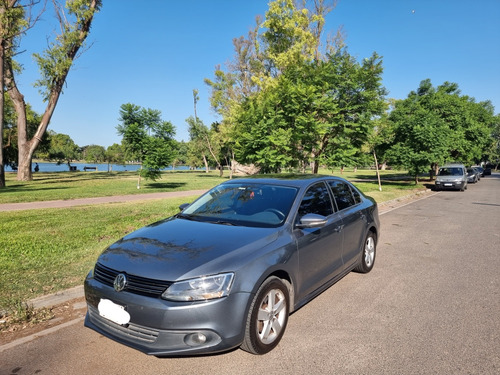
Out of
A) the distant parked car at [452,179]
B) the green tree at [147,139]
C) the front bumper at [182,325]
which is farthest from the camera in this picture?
the distant parked car at [452,179]

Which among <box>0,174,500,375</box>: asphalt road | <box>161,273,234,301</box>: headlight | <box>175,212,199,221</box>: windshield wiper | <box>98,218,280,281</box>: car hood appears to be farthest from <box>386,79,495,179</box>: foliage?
<box>161,273,234,301</box>: headlight

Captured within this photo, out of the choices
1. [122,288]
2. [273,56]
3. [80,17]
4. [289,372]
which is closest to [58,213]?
[122,288]

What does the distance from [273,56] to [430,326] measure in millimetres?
24371

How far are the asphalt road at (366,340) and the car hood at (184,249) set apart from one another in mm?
878

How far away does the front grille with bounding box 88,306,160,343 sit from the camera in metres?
2.56

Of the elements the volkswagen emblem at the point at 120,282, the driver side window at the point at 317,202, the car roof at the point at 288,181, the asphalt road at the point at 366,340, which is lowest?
the asphalt road at the point at 366,340

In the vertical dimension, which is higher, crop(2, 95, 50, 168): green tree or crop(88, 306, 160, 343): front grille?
crop(2, 95, 50, 168): green tree

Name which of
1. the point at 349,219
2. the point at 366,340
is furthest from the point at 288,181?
the point at 366,340

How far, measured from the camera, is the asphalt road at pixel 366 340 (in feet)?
9.14

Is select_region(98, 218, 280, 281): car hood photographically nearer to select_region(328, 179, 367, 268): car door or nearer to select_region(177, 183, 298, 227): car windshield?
select_region(177, 183, 298, 227): car windshield

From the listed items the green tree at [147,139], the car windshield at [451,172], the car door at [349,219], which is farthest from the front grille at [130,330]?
the car windshield at [451,172]

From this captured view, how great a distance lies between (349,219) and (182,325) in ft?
9.20

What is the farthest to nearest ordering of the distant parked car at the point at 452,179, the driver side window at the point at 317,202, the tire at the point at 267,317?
1. the distant parked car at the point at 452,179
2. the driver side window at the point at 317,202
3. the tire at the point at 267,317

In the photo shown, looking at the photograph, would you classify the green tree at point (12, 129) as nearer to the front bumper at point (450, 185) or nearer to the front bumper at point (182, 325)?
the front bumper at point (450, 185)
